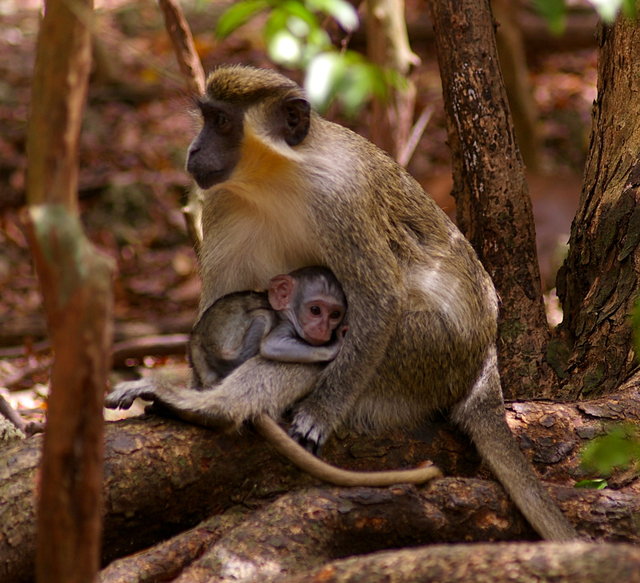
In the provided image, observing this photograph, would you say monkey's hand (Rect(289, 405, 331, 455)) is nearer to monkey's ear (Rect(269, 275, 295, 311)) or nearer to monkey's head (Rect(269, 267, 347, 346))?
Result: monkey's head (Rect(269, 267, 347, 346))

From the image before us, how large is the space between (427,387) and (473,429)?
31 centimetres

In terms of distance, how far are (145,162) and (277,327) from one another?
8550mm

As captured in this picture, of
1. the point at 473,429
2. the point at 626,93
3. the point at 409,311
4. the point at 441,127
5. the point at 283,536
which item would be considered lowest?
the point at 283,536

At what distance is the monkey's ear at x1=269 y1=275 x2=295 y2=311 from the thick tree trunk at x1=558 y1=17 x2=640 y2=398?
1.81 metres

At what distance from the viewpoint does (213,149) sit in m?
4.63

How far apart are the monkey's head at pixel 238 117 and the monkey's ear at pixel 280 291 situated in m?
0.70

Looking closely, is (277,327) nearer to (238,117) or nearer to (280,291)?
(280,291)

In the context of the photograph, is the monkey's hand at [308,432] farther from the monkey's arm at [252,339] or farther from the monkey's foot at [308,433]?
the monkey's arm at [252,339]

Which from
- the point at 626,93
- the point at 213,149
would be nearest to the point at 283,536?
the point at 213,149

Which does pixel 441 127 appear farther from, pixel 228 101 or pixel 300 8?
pixel 300 8

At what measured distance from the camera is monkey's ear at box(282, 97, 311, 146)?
4.79 metres

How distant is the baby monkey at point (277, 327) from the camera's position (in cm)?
488

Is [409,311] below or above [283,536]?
above

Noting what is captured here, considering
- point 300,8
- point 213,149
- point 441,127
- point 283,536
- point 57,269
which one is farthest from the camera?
point 441,127
